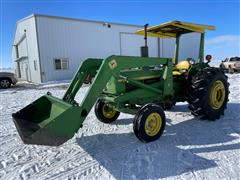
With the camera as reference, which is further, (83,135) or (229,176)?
(83,135)

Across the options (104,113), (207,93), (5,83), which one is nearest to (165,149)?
(207,93)

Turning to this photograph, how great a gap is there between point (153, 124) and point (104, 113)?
4.88 feet

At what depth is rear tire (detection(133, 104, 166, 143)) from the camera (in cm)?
365

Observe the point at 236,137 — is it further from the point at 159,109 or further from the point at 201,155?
the point at 159,109

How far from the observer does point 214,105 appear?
16.3ft

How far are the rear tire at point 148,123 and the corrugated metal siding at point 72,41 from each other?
14.0 meters

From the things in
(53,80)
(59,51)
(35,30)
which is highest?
(35,30)

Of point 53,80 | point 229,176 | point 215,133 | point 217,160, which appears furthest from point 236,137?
point 53,80

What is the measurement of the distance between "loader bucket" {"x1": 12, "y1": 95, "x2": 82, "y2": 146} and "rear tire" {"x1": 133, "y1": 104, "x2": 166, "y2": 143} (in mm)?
1029

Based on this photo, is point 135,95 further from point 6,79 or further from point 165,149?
point 6,79

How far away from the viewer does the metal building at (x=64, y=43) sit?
16.2m

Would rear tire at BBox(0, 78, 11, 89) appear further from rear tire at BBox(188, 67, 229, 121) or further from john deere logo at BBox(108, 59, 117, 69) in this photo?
rear tire at BBox(188, 67, 229, 121)

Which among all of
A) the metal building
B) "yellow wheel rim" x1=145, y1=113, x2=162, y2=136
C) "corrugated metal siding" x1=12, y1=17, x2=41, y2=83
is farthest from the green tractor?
"corrugated metal siding" x1=12, y1=17, x2=41, y2=83

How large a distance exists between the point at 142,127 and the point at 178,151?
0.69 metres
